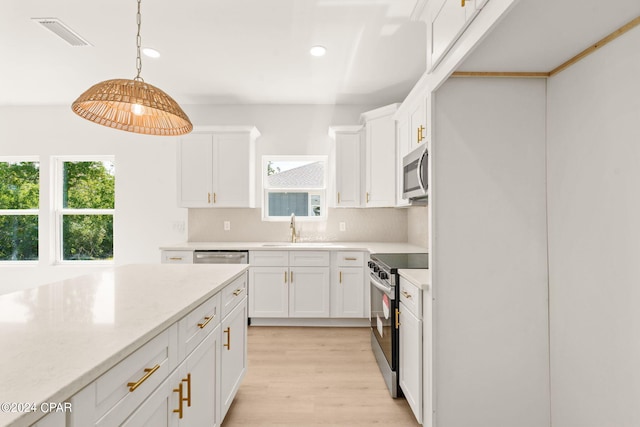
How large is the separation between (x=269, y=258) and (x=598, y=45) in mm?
3075

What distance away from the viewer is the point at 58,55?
3.06 metres

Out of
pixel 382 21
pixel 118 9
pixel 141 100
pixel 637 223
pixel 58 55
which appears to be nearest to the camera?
pixel 637 223

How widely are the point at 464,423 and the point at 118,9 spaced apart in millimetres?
3342

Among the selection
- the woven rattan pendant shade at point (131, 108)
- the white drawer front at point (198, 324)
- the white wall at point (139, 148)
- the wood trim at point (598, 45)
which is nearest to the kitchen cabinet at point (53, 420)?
the white drawer front at point (198, 324)

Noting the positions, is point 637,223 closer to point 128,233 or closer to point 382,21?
point 382,21

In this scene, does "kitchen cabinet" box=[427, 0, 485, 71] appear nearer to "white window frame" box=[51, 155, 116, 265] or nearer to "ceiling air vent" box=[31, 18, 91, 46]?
"ceiling air vent" box=[31, 18, 91, 46]

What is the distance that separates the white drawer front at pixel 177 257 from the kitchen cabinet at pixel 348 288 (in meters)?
1.59

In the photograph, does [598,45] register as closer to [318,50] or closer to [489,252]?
[489,252]

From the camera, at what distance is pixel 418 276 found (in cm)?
197

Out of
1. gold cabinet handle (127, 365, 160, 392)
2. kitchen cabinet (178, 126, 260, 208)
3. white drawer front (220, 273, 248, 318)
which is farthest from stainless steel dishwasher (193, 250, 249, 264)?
gold cabinet handle (127, 365, 160, 392)

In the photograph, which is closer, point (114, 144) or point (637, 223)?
point (637, 223)

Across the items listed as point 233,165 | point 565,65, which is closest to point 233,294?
point 565,65

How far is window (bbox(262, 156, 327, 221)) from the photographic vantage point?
434 centimetres

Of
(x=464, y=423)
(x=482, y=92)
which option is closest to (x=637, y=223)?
(x=482, y=92)
